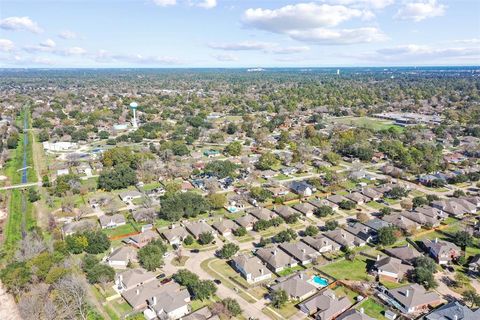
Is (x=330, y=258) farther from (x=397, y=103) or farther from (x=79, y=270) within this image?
(x=397, y=103)

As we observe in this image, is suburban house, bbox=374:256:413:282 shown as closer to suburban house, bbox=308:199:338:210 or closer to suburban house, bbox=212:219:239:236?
suburban house, bbox=308:199:338:210

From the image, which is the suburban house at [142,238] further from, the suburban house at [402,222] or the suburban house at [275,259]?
the suburban house at [402,222]

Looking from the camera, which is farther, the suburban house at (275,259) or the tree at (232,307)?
the suburban house at (275,259)

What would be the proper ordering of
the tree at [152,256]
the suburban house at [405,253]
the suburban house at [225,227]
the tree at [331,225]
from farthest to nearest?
the suburban house at [225,227] → the tree at [331,225] → the suburban house at [405,253] → the tree at [152,256]

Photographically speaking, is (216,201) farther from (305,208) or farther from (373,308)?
(373,308)

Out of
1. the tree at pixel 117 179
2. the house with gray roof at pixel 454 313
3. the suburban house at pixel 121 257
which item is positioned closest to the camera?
the house with gray roof at pixel 454 313

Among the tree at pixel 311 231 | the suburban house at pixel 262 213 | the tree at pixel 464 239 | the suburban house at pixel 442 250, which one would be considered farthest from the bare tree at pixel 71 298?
the tree at pixel 464 239

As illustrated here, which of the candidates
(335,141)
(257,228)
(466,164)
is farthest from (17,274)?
(466,164)
